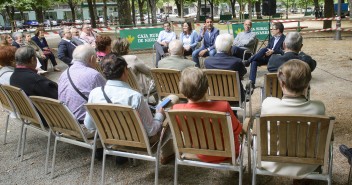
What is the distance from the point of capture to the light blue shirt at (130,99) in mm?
3014

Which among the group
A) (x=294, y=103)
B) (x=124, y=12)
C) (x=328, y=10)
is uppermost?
(x=124, y=12)

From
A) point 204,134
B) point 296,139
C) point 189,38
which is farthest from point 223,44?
point 189,38

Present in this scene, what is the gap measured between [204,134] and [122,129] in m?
0.76

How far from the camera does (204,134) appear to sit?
2.61 meters

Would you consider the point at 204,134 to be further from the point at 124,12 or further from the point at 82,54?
the point at 124,12

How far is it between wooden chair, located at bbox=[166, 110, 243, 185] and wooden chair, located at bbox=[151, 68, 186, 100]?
1647 mm

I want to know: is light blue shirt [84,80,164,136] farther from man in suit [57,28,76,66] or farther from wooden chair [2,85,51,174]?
man in suit [57,28,76,66]

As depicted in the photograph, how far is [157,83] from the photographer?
183 inches

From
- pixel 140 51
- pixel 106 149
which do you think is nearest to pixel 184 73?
pixel 106 149

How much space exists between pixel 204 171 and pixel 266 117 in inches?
59.3

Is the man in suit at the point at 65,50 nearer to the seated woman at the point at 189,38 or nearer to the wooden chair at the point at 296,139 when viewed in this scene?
the seated woman at the point at 189,38

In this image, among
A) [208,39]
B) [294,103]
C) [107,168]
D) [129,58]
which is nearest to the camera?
[294,103]

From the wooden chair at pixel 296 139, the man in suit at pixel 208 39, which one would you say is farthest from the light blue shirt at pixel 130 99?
the man in suit at pixel 208 39

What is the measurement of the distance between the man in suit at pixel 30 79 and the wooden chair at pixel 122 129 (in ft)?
3.90
